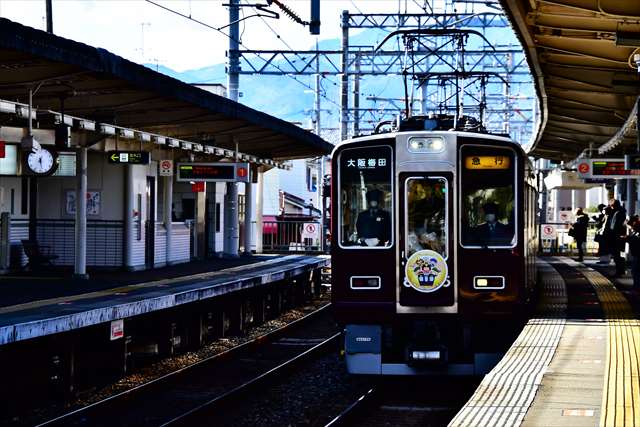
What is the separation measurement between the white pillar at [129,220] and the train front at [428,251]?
905cm

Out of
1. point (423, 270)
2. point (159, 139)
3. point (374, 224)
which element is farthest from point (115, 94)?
point (423, 270)

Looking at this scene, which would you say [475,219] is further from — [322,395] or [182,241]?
[182,241]

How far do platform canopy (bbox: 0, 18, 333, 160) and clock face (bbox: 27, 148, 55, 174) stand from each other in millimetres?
762

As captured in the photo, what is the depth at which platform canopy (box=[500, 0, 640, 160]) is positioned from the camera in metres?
12.1

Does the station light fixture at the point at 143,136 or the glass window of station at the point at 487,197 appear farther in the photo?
the station light fixture at the point at 143,136

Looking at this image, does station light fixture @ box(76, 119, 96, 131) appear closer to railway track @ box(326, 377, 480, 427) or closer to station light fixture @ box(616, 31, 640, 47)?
railway track @ box(326, 377, 480, 427)

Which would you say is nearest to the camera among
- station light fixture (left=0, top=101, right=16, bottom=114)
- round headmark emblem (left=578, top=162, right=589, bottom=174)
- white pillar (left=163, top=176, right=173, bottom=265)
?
station light fixture (left=0, top=101, right=16, bottom=114)

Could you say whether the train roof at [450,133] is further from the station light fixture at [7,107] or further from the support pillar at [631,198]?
the support pillar at [631,198]

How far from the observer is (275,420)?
10.8m

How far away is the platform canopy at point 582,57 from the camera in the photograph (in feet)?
39.7

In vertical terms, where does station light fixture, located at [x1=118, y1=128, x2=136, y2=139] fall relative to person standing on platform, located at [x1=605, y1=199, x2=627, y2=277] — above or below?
above

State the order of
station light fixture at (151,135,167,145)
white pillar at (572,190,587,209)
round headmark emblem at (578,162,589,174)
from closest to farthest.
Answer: station light fixture at (151,135,167,145), round headmark emblem at (578,162,589,174), white pillar at (572,190,587,209)

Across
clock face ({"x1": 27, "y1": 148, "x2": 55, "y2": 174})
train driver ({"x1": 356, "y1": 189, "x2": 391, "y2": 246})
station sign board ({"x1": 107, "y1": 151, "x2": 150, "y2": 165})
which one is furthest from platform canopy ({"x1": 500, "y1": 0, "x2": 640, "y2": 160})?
clock face ({"x1": 27, "y1": 148, "x2": 55, "y2": 174})

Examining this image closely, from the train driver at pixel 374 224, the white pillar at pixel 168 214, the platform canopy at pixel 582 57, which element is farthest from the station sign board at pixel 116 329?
the white pillar at pixel 168 214
